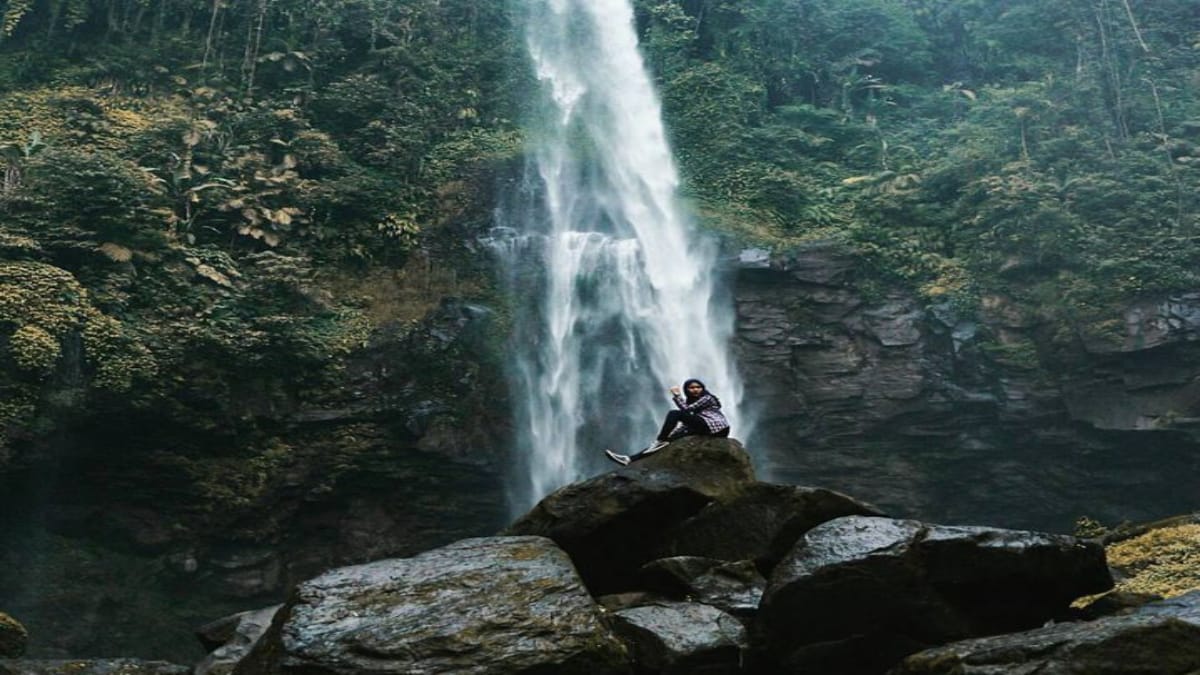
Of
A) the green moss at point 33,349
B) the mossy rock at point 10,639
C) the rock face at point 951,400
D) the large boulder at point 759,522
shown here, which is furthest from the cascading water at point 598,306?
the large boulder at point 759,522

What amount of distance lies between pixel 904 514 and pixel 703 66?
1331 centimetres

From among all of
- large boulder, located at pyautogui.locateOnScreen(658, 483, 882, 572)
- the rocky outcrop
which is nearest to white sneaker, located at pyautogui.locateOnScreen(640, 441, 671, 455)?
large boulder, located at pyautogui.locateOnScreen(658, 483, 882, 572)

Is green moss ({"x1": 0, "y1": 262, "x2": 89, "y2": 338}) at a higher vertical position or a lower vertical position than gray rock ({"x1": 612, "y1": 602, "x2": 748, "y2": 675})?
higher

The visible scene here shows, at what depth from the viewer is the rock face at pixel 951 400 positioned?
18469 mm

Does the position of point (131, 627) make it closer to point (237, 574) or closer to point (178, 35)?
point (237, 574)

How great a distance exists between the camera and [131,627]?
16.1m

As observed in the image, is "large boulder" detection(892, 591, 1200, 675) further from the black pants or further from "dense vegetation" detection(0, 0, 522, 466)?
"dense vegetation" detection(0, 0, 522, 466)

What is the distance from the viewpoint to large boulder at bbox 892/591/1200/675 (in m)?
4.46

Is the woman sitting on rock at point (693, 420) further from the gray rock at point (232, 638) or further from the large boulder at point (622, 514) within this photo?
the gray rock at point (232, 638)

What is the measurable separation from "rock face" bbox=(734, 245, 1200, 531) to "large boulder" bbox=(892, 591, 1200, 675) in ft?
48.3

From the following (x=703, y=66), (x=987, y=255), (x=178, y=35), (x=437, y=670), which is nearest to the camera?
(x=437, y=670)

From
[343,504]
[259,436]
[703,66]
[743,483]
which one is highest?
[703,66]

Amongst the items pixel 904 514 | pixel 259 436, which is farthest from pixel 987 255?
pixel 259 436

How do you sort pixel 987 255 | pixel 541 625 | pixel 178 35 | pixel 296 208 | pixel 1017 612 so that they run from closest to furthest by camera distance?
pixel 541 625
pixel 1017 612
pixel 296 208
pixel 987 255
pixel 178 35
